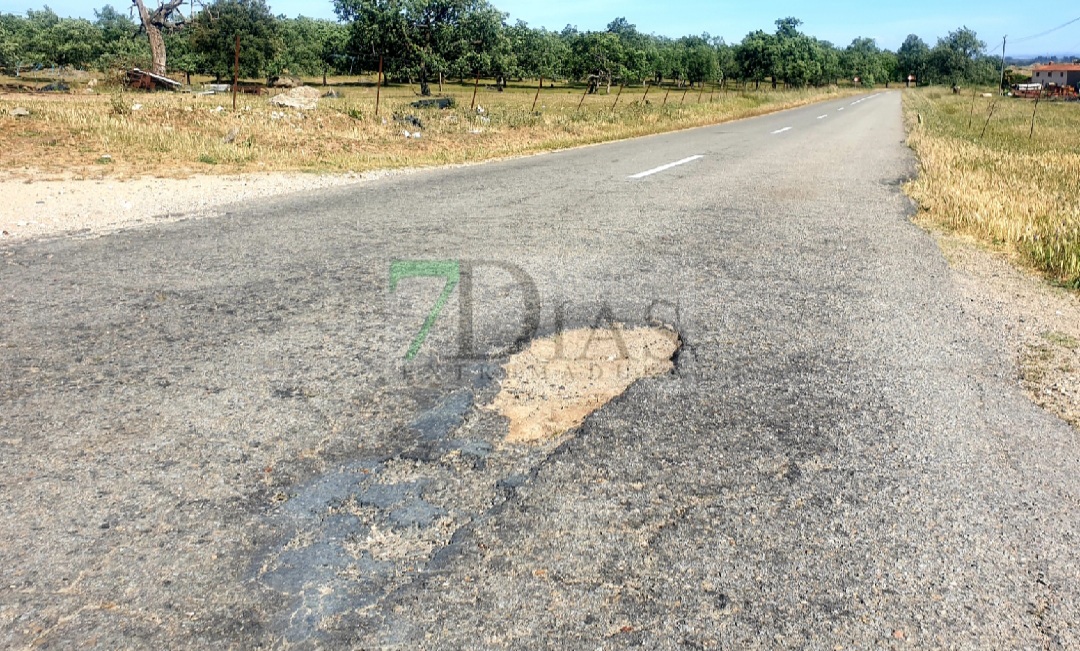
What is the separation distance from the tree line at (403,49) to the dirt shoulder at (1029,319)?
94.2 feet

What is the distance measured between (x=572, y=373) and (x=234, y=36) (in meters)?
58.1

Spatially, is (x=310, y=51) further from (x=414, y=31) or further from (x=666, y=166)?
(x=666, y=166)

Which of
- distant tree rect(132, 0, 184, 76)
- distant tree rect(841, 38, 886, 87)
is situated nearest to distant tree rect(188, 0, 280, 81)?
distant tree rect(132, 0, 184, 76)

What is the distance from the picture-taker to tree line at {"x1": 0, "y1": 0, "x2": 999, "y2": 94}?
45688 mm

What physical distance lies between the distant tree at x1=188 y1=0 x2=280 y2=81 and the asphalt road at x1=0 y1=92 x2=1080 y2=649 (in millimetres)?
52935

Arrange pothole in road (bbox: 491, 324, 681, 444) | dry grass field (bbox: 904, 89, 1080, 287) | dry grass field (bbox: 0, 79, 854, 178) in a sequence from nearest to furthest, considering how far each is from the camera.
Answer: pothole in road (bbox: 491, 324, 681, 444), dry grass field (bbox: 904, 89, 1080, 287), dry grass field (bbox: 0, 79, 854, 178)

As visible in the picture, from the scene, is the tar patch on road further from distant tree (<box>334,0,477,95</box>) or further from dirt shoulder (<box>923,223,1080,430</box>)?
distant tree (<box>334,0,477,95</box>)

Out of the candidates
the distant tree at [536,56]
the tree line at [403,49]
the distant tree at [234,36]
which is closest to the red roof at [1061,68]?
the tree line at [403,49]

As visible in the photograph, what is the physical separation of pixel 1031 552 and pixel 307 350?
3.13 m

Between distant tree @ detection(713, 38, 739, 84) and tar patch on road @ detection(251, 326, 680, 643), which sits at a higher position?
distant tree @ detection(713, 38, 739, 84)

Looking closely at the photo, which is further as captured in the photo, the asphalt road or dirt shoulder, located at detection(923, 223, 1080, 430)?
dirt shoulder, located at detection(923, 223, 1080, 430)

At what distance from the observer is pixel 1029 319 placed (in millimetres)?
4793

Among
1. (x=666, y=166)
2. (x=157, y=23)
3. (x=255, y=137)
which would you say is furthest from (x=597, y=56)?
(x=666, y=166)

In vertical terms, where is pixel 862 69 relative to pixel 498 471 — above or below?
above
